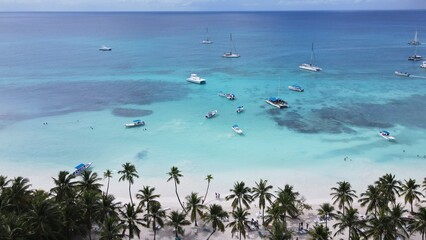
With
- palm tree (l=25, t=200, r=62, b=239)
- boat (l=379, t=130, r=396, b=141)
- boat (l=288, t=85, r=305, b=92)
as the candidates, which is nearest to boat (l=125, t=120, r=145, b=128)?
palm tree (l=25, t=200, r=62, b=239)

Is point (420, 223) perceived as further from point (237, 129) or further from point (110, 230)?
point (237, 129)

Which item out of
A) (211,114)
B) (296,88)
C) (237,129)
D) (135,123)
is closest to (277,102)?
(296,88)

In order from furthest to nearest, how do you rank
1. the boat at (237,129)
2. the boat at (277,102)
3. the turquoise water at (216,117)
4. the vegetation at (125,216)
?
the boat at (277,102), the boat at (237,129), the turquoise water at (216,117), the vegetation at (125,216)

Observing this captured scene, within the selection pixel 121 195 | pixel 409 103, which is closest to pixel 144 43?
pixel 409 103

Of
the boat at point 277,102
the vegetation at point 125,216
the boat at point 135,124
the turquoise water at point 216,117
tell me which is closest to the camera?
the vegetation at point 125,216

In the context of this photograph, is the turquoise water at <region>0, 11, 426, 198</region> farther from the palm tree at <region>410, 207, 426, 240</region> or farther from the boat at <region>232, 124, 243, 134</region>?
the palm tree at <region>410, 207, 426, 240</region>

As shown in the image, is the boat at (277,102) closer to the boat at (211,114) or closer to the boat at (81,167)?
the boat at (211,114)

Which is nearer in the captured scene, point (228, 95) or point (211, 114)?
point (211, 114)

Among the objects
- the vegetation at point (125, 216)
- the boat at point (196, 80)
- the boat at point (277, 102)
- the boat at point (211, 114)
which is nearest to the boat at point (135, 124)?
the boat at point (211, 114)
